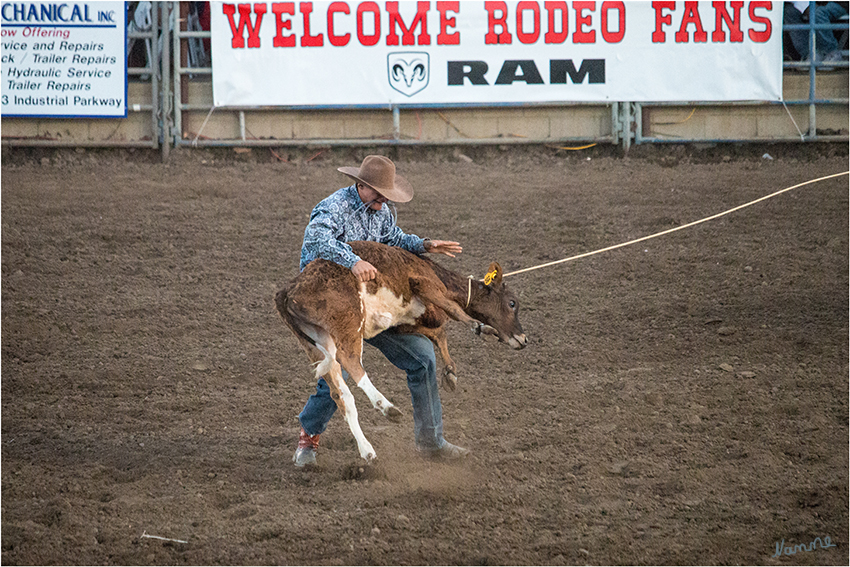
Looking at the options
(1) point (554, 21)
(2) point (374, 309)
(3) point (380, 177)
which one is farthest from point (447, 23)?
(2) point (374, 309)

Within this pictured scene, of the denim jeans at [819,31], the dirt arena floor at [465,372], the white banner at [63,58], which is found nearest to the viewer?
the dirt arena floor at [465,372]

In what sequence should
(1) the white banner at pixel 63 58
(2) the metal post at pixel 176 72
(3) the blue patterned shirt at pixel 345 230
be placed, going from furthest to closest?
(2) the metal post at pixel 176 72
(1) the white banner at pixel 63 58
(3) the blue patterned shirt at pixel 345 230

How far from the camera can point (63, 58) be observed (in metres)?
11.1

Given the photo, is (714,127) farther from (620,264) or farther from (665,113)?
(620,264)

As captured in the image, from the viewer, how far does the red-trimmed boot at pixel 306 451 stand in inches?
196

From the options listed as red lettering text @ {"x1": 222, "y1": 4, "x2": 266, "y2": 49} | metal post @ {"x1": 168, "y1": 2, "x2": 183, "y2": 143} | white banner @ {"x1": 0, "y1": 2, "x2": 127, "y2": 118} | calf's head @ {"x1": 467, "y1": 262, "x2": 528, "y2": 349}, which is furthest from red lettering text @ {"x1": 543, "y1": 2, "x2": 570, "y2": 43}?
calf's head @ {"x1": 467, "y1": 262, "x2": 528, "y2": 349}

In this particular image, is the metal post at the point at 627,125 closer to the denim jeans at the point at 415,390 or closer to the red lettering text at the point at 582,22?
the red lettering text at the point at 582,22

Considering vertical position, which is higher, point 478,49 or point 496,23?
point 496,23

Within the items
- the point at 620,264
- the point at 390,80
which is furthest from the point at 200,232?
the point at 620,264

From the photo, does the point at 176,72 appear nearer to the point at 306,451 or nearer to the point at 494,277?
the point at 494,277

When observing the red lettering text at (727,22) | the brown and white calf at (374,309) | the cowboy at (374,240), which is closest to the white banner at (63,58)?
the cowboy at (374,240)

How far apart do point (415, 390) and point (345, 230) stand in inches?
39.1

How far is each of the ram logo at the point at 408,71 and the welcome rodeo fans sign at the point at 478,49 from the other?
0.01 metres

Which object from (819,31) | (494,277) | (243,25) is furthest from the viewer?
(819,31)
